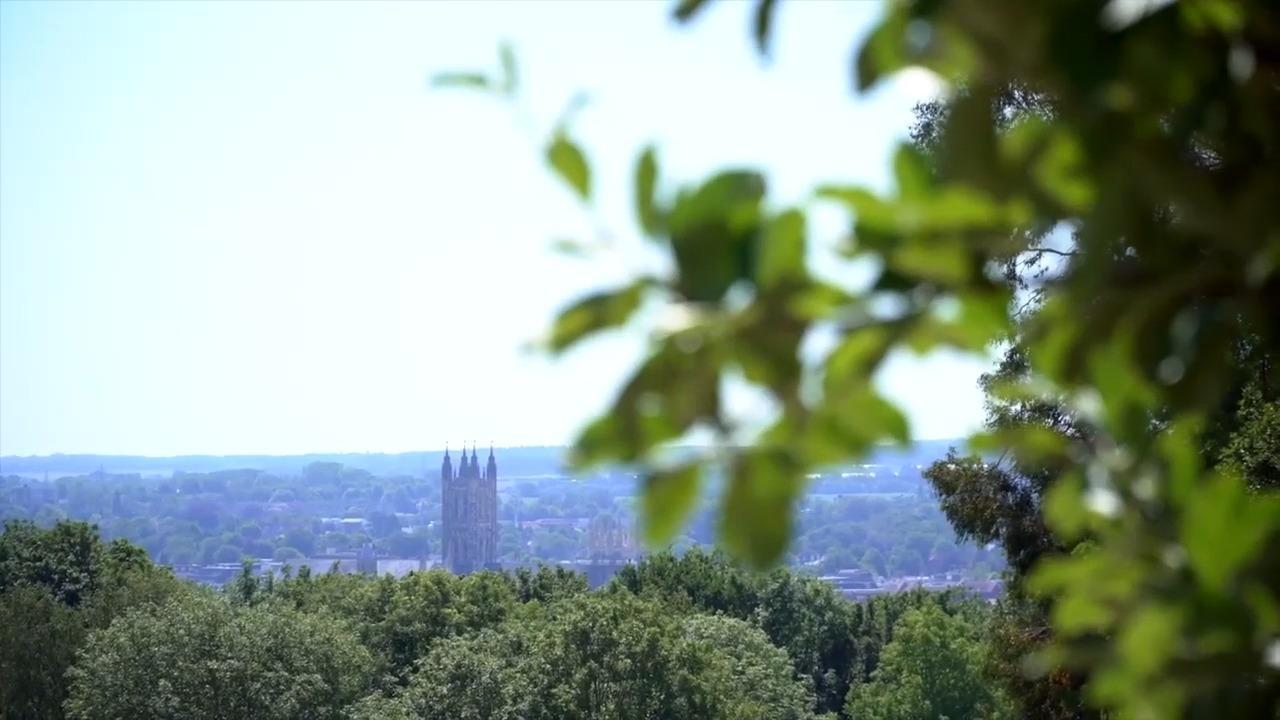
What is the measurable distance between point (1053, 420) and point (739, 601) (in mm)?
40874

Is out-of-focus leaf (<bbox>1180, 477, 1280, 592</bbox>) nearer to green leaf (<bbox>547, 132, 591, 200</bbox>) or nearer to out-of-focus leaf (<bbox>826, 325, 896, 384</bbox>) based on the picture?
out-of-focus leaf (<bbox>826, 325, 896, 384</bbox>)

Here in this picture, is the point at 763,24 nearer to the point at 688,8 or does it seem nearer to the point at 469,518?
the point at 688,8

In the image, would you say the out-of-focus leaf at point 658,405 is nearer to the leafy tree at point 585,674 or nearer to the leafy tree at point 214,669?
the leafy tree at point 585,674

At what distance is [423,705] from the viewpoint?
125 feet

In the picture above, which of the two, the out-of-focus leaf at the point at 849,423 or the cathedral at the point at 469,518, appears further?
the cathedral at the point at 469,518

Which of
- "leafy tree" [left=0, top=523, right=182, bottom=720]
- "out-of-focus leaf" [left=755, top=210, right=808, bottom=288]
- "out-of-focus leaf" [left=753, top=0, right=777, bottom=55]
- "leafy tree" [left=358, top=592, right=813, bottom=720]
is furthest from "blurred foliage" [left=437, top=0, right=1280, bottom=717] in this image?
"leafy tree" [left=0, top=523, right=182, bottom=720]

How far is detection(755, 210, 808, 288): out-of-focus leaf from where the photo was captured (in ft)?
3.12

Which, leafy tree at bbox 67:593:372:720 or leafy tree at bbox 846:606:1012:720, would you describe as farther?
leafy tree at bbox 846:606:1012:720

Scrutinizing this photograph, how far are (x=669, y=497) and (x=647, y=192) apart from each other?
0.20 metres

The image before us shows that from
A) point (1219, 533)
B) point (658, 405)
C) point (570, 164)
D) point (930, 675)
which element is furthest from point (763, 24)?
point (930, 675)

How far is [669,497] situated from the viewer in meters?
1.00

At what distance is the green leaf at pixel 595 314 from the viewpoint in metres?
0.99

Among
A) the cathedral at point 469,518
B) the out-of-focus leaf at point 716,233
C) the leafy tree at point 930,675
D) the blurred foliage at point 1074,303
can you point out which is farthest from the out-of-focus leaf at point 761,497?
the cathedral at point 469,518

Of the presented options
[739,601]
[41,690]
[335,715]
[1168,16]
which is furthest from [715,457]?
[739,601]
